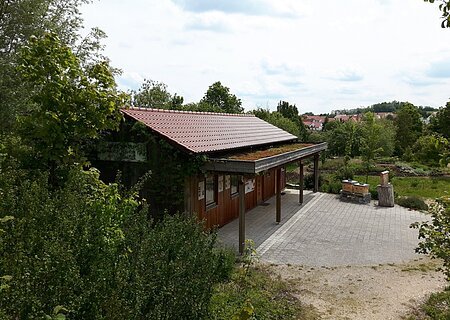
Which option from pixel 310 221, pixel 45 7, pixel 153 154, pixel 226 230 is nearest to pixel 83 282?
pixel 153 154

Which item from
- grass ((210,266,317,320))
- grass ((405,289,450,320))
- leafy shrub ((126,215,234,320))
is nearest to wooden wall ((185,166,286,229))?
grass ((210,266,317,320))

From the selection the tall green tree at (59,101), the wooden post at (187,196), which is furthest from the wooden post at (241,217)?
the tall green tree at (59,101)

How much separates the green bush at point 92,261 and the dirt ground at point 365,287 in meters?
2.75

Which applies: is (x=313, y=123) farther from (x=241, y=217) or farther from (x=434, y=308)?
(x=434, y=308)

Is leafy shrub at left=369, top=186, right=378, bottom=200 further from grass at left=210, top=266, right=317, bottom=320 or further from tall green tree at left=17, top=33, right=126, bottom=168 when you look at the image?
tall green tree at left=17, top=33, right=126, bottom=168

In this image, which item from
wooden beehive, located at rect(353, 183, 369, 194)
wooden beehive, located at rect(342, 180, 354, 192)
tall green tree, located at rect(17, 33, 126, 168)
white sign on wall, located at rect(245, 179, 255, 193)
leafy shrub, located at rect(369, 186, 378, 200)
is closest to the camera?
tall green tree, located at rect(17, 33, 126, 168)

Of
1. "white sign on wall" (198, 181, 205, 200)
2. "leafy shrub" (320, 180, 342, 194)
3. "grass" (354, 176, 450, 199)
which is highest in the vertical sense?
"white sign on wall" (198, 181, 205, 200)

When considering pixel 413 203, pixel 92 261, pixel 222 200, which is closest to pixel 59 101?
pixel 92 261

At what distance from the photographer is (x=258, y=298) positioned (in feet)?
24.6

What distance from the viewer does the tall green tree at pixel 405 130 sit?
42.1 m

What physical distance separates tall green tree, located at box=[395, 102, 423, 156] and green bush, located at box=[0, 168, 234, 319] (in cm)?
4007

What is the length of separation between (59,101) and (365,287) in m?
7.40

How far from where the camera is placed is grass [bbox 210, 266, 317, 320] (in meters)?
6.76

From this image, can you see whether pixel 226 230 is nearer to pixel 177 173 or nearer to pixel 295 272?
pixel 177 173
